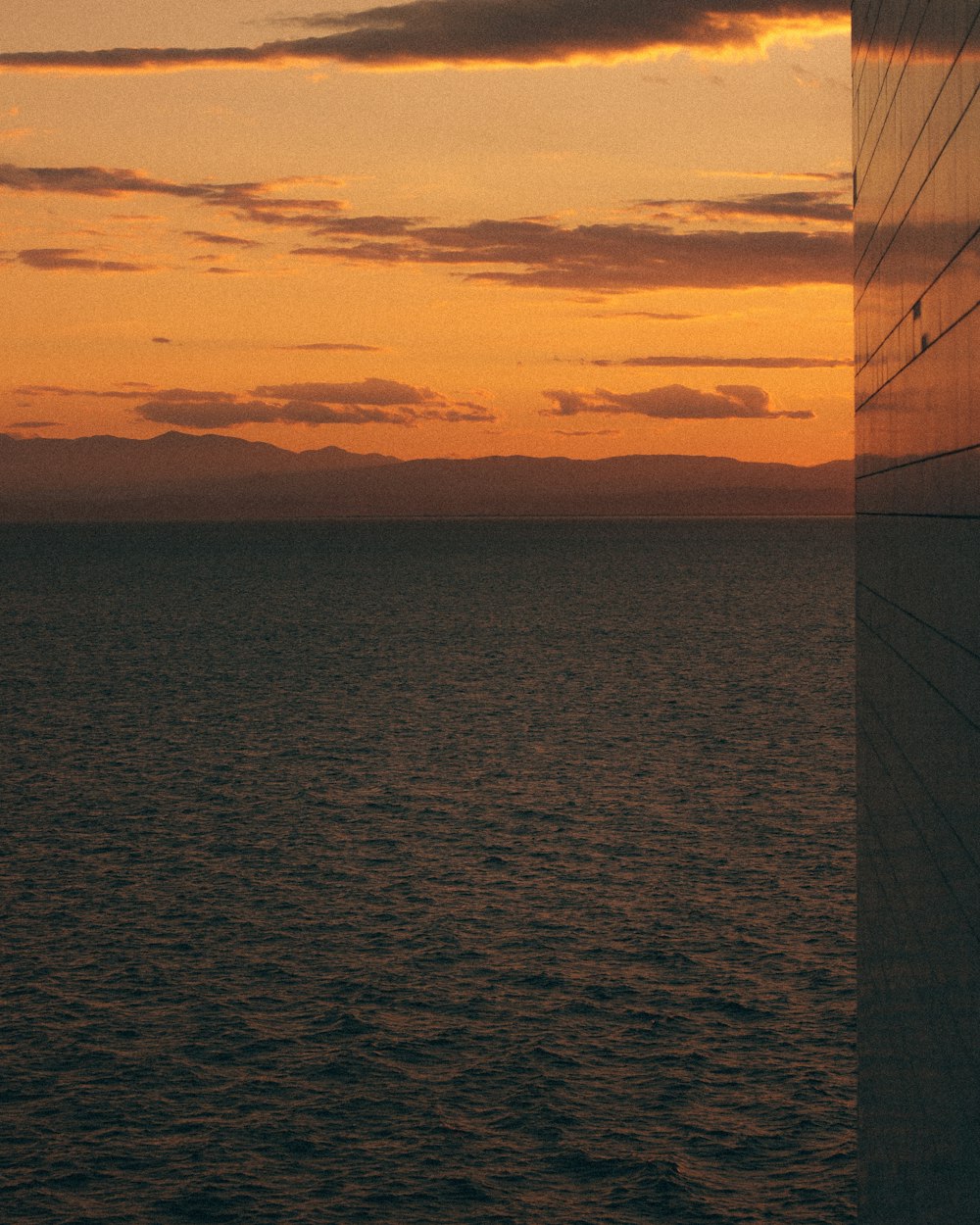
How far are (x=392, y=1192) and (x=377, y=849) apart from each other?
1111 inches

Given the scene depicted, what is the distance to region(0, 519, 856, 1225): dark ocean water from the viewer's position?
31.6 metres

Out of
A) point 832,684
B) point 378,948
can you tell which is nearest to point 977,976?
point 378,948

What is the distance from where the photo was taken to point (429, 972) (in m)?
42.9

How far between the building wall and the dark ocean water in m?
9.89

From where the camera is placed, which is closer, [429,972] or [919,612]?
[919,612]

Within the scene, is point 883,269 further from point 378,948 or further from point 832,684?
point 832,684

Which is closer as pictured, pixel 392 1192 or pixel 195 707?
pixel 392 1192

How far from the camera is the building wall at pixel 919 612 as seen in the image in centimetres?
1416

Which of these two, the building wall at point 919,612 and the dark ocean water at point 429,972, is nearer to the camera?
the building wall at point 919,612

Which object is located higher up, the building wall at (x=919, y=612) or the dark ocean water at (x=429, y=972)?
the building wall at (x=919, y=612)

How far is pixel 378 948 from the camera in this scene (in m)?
45.3

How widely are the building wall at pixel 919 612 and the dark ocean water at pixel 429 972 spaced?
989cm

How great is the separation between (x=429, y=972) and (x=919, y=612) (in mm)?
27334

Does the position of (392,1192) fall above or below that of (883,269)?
below
